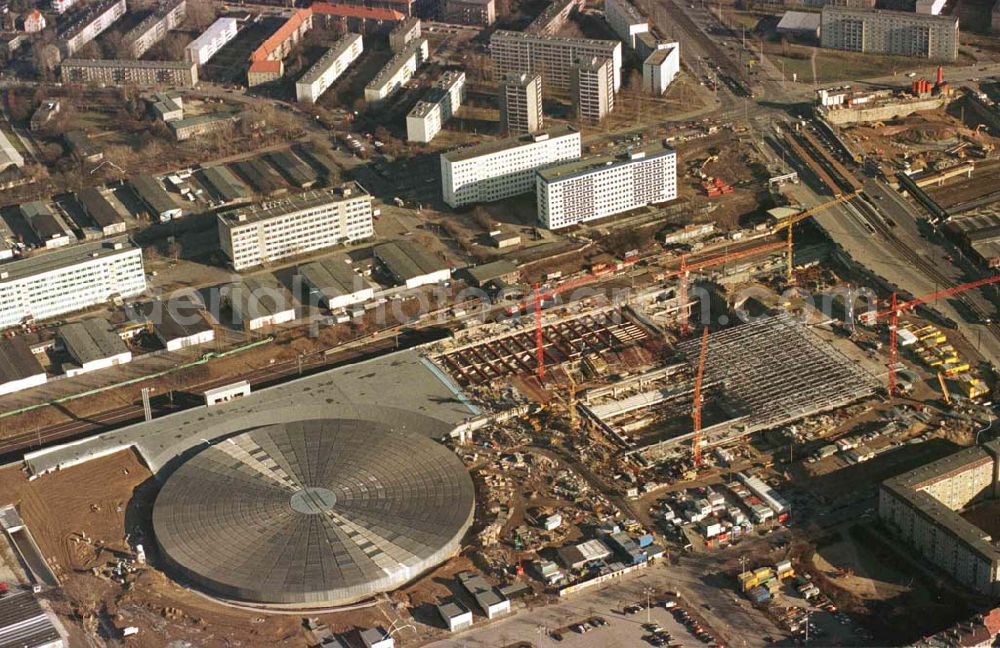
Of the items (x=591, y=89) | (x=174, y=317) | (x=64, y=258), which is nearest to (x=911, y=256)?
(x=591, y=89)

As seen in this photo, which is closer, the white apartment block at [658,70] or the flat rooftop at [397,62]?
the white apartment block at [658,70]

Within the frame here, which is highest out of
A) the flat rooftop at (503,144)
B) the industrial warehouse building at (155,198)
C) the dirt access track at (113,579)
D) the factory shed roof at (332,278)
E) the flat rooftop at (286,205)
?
the flat rooftop at (503,144)

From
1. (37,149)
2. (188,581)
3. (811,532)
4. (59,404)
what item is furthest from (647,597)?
(37,149)

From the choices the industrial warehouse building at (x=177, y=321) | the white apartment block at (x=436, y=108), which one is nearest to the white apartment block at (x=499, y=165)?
the white apartment block at (x=436, y=108)

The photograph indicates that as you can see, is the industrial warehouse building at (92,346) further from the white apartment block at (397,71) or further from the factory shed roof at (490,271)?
the white apartment block at (397,71)

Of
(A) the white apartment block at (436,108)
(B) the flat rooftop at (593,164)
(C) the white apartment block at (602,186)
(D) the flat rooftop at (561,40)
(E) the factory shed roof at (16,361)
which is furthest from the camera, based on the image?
(D) the flat rooftop at (561,40)

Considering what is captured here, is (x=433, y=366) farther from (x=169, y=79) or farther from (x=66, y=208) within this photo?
(x=169, y=79)
